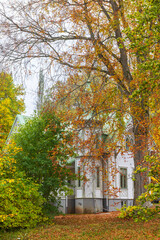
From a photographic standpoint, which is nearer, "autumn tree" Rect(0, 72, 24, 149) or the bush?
the bush

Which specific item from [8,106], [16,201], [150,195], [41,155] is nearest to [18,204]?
[16,201]

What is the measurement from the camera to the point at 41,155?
14.9 metres

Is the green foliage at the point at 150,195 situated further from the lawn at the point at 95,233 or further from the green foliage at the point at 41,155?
the green foliage at the point at 41,155

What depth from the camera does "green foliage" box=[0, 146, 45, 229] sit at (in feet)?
36.9

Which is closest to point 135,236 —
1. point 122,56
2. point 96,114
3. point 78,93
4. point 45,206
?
point 96,114

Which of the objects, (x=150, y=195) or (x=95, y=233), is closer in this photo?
(x=150, y=195)

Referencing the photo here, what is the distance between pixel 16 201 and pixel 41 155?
3414 millimetres

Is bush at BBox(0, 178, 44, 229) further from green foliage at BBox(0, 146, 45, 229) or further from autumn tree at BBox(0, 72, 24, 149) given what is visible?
autumn tree at BBox(0, 72, 24, 149)

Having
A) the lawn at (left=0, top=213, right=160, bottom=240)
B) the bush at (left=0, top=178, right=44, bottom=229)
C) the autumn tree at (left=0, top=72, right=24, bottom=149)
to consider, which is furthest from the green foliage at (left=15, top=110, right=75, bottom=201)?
the autumn tree at (left=0, top=72, right=24, bottom=149)

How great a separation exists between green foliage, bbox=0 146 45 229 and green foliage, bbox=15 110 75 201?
1368 mm

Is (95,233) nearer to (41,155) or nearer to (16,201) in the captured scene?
(16,201)

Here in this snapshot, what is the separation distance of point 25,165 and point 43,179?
50.3 inches

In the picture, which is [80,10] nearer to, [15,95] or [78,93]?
[78,93]

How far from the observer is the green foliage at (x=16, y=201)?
36.9ft
